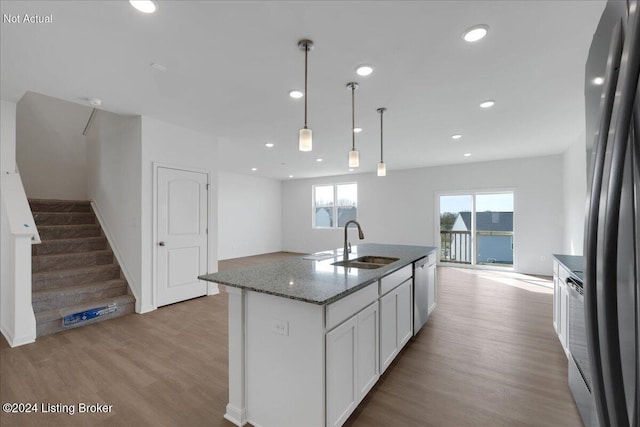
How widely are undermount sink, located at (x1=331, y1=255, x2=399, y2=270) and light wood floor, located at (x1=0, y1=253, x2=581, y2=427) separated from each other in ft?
2.91

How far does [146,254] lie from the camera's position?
386cm

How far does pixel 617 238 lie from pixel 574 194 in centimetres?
562

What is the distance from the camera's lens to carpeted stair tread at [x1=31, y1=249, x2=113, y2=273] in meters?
3.75

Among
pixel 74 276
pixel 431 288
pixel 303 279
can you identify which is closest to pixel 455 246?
pixel 431 288

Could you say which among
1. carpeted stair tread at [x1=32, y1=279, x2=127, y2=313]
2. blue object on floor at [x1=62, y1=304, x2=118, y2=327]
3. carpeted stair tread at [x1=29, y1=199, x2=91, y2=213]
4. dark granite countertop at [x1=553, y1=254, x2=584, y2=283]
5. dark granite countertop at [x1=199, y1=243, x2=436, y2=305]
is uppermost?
carpeted stair tread at [x1=29, y1=199, x2=91, y2=213]

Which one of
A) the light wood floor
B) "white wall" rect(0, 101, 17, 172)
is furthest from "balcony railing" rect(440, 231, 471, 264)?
"white wall" rect(0, 101, 17, 172)

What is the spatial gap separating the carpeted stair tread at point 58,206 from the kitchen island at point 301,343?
4567mm

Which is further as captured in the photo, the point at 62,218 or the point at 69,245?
the point at 62,218

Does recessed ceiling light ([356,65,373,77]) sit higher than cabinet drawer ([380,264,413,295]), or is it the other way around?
recessed ceiling light ([356,65,373,77])

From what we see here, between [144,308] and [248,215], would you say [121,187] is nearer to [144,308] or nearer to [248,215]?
[144,308]

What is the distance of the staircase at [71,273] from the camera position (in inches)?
132

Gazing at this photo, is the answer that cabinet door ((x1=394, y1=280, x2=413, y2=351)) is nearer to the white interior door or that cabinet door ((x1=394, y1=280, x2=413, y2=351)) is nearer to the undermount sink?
the undermount sink

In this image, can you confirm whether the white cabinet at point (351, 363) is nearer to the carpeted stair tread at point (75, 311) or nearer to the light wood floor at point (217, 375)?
the light wood floor at point (217, 375)

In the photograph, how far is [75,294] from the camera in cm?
358
